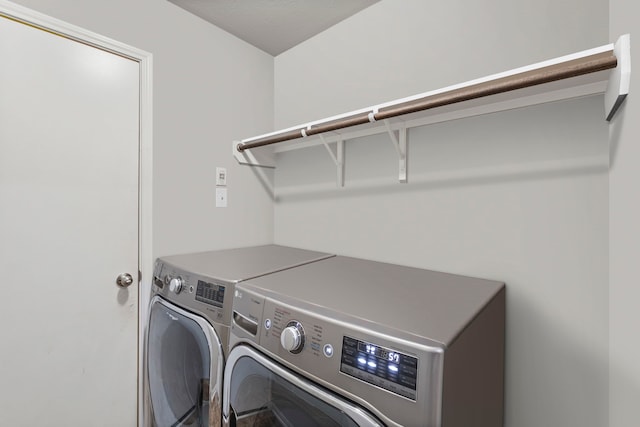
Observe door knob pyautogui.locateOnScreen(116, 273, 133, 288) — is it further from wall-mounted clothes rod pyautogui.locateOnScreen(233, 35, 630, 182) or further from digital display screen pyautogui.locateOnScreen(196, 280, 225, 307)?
wall-mounted clothes rod pyautogui.locateOnScreen(233, 35, 630, 182)

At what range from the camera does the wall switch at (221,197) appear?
179cm

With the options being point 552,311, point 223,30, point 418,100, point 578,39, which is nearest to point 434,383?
point 552,311

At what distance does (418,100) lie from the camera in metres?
1.09

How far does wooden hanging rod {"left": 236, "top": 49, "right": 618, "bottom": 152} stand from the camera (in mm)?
718

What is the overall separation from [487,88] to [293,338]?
96 centimetres

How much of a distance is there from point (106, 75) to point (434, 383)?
1821mm

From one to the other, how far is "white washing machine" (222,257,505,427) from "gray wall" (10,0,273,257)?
816 mm

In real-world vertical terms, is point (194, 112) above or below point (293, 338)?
above

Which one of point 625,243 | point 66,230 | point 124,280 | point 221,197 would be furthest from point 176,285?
point 625,243

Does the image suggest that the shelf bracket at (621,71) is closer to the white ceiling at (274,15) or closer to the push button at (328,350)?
the push button at (328,350)

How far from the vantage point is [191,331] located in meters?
1.21

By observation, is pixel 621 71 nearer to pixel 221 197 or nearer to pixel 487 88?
pixel 487 88

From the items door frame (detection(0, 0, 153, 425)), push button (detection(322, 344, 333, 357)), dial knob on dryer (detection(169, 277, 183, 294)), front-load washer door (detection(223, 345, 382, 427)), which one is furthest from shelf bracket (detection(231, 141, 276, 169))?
push button (detection(322, 344, 333, 357))

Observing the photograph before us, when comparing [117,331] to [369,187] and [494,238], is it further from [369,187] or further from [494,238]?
[494,238]
